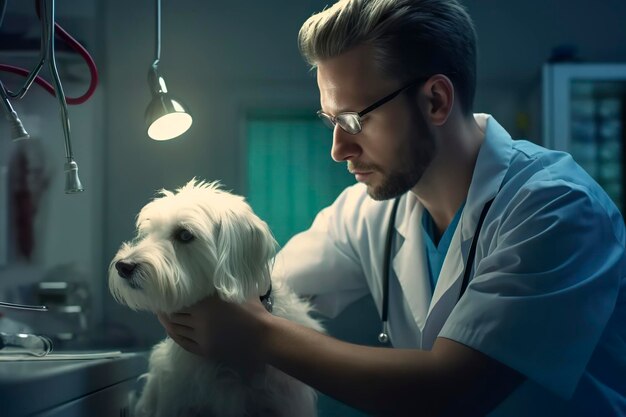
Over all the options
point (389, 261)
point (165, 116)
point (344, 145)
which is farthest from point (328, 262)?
point (165, 116)

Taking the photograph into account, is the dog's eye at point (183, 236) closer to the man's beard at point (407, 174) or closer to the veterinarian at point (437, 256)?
the veterinarian at point (437, 256)

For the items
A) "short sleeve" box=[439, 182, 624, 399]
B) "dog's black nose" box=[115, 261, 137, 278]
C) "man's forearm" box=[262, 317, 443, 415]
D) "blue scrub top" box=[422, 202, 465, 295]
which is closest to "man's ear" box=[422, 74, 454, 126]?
"blue scrub top" box=[422, 202, 465, 295]

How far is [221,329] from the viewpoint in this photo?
109 centimetres

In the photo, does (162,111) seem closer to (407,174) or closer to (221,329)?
(221,329)

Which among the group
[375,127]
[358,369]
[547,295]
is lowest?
[358,369]

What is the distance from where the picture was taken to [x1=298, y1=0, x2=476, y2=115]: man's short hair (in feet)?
4.15

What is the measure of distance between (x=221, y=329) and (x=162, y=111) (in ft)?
1.31

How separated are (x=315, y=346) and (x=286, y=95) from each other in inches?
36.2

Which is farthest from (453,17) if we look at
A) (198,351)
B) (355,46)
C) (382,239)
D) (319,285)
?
(198,351)

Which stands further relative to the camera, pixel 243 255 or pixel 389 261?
pixel 389 261

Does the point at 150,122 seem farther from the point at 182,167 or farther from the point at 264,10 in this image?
the point at 264,10

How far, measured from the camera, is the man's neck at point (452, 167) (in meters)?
1.39

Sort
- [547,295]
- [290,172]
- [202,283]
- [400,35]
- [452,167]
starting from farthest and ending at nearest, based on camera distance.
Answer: [290,172]
[452,167]
[400,35]
[202,283]
[547,295]

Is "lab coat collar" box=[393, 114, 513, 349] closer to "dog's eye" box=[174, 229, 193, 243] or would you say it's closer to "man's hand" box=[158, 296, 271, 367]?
"man's hand" box=[158, 296, 271, 367]
